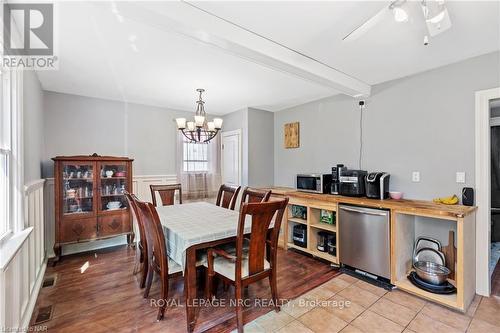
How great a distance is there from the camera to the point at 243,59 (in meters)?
2.39

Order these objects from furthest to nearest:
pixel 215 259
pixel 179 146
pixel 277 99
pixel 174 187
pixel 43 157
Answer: pixel 179 146 < pixel 277 99 < pixel 174 187 < pixel 43 157 < pixel 215 259

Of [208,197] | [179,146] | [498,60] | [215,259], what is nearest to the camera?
[215,259]

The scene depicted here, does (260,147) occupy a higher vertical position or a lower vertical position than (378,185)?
higher

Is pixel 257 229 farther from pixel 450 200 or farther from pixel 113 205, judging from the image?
pixel 113 205

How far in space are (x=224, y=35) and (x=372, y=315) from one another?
262cm

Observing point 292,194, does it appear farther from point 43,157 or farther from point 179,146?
point 43,157

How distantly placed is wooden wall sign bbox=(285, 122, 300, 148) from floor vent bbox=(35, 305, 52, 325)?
12.3ft

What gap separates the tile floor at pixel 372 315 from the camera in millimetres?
1914

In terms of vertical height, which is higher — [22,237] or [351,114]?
[351,114]

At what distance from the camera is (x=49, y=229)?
341 centimetres

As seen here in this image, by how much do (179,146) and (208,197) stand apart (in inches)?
45.4

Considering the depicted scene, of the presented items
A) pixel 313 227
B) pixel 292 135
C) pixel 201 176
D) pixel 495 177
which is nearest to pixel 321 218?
pixel 313 227

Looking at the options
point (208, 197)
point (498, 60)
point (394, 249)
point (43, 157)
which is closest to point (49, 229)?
point (43, 157)

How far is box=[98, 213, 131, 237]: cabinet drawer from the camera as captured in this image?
3.50 meters
